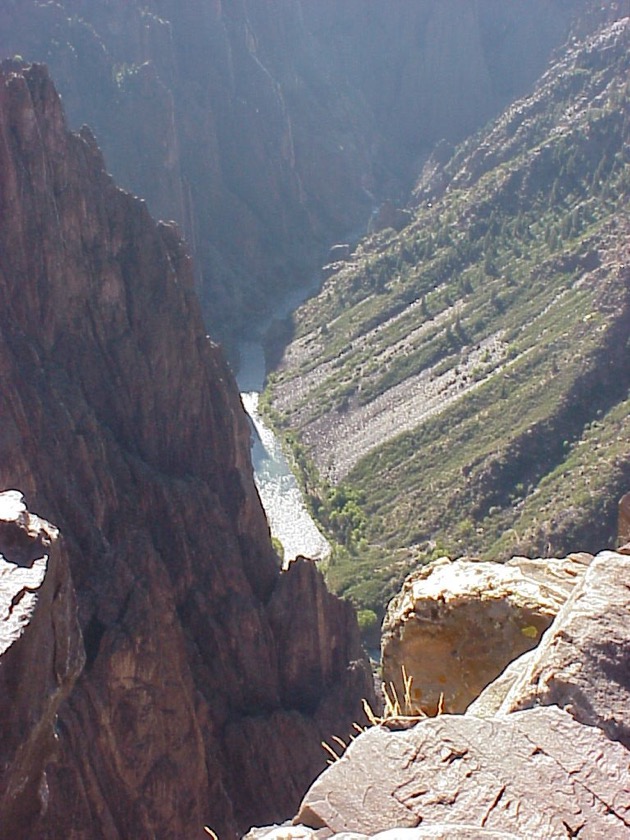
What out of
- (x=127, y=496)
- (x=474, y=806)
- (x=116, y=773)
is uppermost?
(x=127, y=496)

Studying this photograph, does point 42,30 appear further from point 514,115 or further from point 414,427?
point 414,427

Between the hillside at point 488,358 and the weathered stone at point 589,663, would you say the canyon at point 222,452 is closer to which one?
the weathered stone at point 589,663

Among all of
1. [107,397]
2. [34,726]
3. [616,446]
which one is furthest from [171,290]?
[616,446]

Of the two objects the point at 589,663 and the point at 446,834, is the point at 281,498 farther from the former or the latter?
the point at 446,834

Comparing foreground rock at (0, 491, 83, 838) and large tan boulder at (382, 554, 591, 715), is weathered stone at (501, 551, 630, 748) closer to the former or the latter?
large tan boulder at (382, 554, 591, 715)

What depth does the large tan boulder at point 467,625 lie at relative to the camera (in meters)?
14.8

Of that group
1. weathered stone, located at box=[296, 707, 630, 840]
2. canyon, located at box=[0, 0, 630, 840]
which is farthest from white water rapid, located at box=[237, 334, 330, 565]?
weathered stone, located at box=[296, 707, 630, 840]

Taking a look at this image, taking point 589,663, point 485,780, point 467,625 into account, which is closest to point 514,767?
point 485,780

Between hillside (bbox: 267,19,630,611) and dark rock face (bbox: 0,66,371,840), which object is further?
hillside (bbox: 267,19,630,611)

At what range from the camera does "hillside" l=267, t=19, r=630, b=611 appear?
3452 inches

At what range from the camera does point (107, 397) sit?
4272 centimetres

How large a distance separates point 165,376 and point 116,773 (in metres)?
23.0

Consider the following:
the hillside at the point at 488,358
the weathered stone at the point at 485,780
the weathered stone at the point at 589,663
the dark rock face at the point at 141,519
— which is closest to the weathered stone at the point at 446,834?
the weathered stone at the point at 485,780

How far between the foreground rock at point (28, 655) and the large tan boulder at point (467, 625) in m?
5.79
